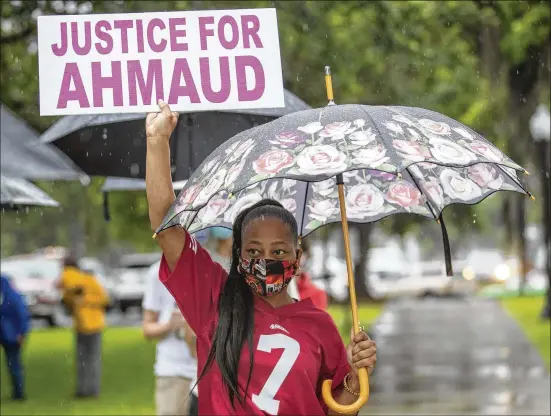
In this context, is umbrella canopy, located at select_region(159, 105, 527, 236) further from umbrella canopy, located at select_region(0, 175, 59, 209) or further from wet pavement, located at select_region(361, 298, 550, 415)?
wet pavement, located at select_region(361, 298, 550, 415)

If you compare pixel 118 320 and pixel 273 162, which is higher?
pixel 273 162

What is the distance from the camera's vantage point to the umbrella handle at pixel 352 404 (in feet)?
15.0

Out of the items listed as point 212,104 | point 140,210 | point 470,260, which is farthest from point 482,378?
point 470,260

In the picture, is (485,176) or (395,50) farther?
(395,50)

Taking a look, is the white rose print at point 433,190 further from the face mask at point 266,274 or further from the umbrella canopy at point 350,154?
the face mask at point 266,274

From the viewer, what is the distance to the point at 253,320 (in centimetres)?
463

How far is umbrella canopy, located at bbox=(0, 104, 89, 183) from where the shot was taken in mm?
8922

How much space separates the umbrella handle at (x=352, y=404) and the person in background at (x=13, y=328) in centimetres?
1010

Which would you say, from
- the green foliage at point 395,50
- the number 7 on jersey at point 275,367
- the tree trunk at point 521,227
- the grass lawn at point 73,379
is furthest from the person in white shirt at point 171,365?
the tree trunk at point 521,227

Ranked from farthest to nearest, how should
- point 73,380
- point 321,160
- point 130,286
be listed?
point 130,286
point 73,380
point 321,160

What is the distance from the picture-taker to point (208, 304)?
4.73 meters

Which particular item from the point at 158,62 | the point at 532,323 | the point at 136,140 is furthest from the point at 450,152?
the point at 532,323

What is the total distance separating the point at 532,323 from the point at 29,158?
20.0m

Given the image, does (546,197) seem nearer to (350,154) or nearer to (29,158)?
(29,158)
